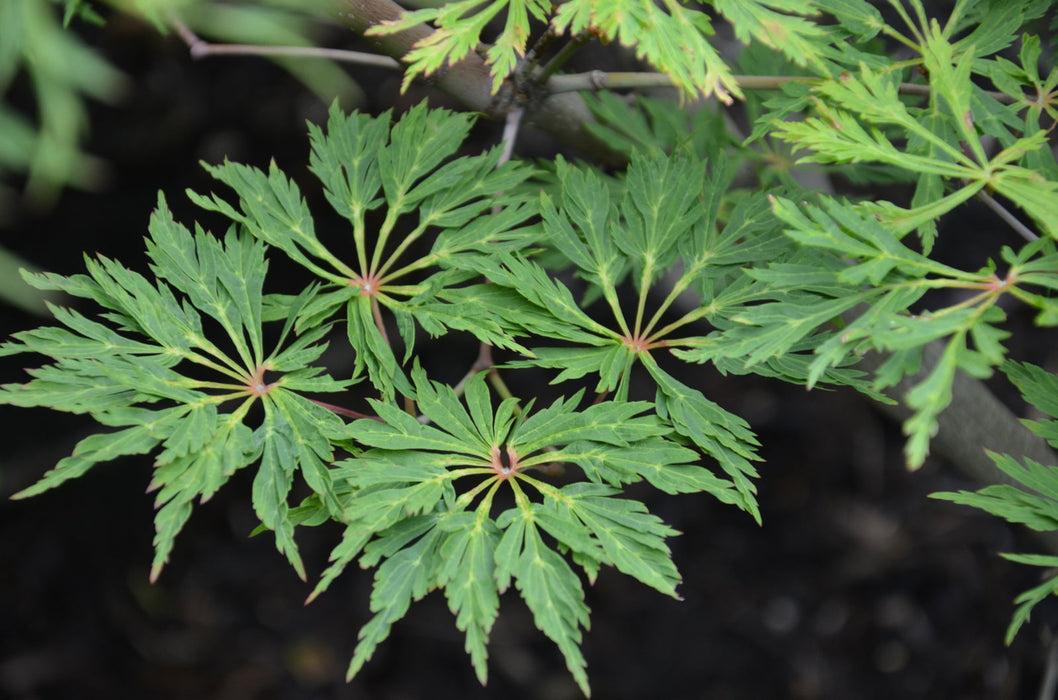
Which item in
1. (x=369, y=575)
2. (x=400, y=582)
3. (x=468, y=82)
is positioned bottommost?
(x=369, y=575)

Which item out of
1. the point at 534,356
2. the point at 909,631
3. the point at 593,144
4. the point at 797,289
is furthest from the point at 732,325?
the point at 909,631

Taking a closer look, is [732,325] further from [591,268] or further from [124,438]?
[124,438]

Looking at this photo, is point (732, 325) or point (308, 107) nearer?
point (732, 325)

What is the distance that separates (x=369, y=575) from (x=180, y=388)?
1282 millimetres

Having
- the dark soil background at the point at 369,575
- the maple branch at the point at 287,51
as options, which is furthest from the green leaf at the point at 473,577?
the dark soil background at the point at 369,575

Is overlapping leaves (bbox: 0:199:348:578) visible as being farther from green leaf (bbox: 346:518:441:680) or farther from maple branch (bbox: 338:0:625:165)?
maple branch (bbox: 338:0:625:165)

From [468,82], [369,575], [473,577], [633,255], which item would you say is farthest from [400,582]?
[369,575]

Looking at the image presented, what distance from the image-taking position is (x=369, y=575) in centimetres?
179

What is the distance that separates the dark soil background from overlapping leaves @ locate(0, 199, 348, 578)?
1.12 meters

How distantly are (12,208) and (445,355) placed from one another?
92cm

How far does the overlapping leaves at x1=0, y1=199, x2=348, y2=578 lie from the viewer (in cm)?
56

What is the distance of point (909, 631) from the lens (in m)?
1.71

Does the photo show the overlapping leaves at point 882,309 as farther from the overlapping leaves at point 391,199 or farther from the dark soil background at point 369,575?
the dark soil background at point 369,575

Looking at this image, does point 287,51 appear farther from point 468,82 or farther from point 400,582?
point 400,582
